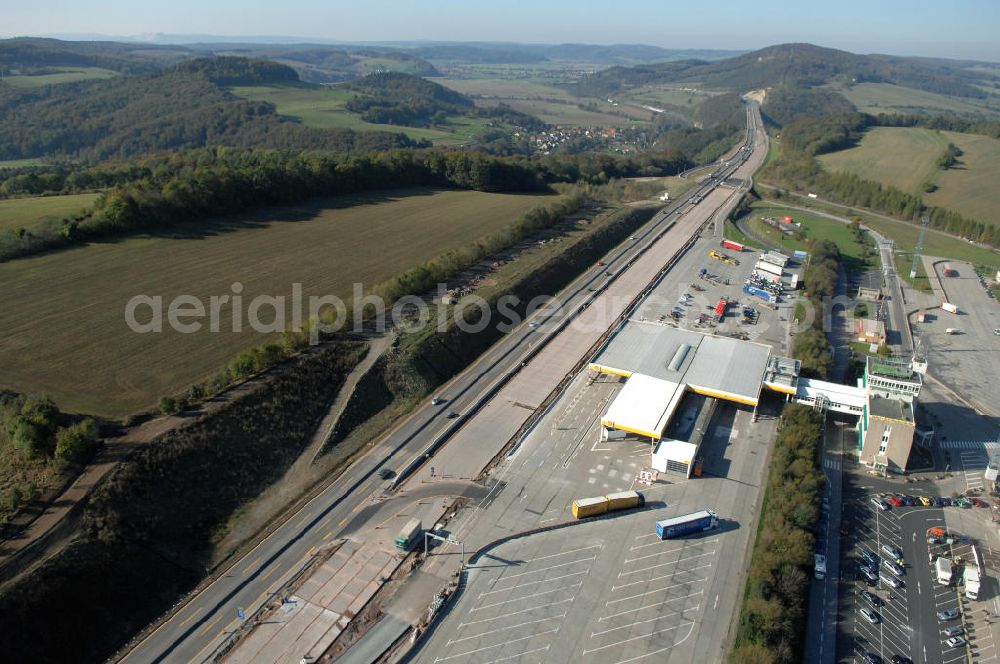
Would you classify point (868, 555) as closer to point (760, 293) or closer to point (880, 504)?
point (880, 504)

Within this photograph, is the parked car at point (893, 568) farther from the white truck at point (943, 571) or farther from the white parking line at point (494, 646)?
the white parking line at point (494, 646)

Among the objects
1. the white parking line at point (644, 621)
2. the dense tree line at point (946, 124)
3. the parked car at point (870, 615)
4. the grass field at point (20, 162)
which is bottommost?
the parked car at point (870, 615)

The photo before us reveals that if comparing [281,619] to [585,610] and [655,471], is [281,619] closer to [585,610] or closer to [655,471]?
[585,610]

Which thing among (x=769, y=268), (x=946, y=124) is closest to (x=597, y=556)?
(x=769, y=268)

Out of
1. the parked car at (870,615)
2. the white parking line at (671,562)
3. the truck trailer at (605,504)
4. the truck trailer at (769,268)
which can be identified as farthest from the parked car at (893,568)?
the truck trailer at (769,268)

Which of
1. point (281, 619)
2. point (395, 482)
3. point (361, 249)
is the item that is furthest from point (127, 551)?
point (361, 249)

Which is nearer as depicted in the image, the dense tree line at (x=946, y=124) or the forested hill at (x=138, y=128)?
the forested hill at (x=138, y=128)

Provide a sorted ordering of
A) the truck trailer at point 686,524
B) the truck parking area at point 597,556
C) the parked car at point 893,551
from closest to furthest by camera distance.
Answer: the truck parking area at point 597,556 < the truck trailer at point 686,524 < the parked car at point 893,551

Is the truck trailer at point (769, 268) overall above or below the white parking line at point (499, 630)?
above
